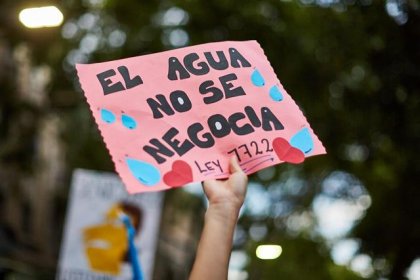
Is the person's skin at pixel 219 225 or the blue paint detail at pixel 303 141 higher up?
the blue paint detail at pixel 303 141

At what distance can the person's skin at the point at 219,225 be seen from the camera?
2404mm

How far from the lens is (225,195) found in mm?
Answer: 2631

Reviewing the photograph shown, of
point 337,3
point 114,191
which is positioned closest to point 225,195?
point 114,191

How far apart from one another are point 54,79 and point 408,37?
22.3 feet

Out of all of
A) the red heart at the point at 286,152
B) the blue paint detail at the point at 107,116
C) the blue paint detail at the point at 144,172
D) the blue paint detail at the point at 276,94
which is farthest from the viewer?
the blue paint detail at the point at 276,94

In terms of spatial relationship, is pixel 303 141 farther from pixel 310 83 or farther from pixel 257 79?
pixel 310 83

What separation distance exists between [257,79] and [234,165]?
1.37 feet

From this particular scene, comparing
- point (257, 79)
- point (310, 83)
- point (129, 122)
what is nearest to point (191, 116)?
point (129, 122)

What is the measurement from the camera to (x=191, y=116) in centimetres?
290

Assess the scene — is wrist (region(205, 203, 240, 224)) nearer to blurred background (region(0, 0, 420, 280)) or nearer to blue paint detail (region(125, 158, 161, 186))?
blue paint detail (region(125, 158, 161, 186))

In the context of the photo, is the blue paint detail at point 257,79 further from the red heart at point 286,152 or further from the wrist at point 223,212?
the wrist at point 223,212

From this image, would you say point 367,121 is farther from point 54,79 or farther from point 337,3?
point 54,79

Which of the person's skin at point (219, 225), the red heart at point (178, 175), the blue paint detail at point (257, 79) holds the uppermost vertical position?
the blue paint detail at point (257, 79)

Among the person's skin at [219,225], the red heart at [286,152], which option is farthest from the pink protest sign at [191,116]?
the person's skin at [219,225]
